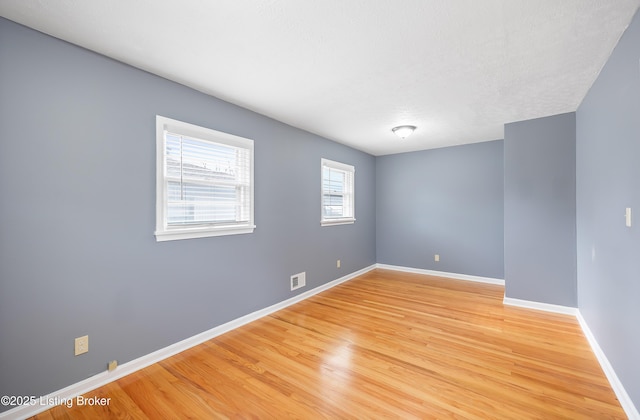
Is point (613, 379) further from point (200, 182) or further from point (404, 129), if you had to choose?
point (200, 182)

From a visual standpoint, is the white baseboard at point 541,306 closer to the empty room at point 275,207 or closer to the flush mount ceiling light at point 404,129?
the empty room at point 275,207

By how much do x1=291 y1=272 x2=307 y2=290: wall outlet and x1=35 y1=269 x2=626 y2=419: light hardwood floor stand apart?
46 cm

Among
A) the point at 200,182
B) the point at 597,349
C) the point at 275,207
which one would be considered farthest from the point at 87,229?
the point at 597,349

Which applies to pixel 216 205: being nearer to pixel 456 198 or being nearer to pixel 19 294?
pixel 19 294

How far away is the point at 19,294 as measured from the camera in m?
1.66

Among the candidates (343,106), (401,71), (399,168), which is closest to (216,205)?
(343,106)

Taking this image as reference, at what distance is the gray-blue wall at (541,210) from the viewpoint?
3213 millimetres

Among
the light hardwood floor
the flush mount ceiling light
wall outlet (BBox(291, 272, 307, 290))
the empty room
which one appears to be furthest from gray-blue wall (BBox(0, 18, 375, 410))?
the flush mount ceiling light

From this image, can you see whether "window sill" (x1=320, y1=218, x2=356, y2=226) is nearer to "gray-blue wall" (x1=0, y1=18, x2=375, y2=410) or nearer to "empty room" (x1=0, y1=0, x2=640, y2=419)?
"empty room" (x1=0, y1=0, x2=640, y2=419)

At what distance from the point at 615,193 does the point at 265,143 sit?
316 centimetres

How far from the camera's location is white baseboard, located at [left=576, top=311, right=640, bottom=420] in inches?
63.0

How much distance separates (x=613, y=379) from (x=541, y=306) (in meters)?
1.64

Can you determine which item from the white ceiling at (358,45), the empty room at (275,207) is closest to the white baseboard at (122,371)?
the empty room at (275,207)

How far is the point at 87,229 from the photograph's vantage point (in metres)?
1.92
